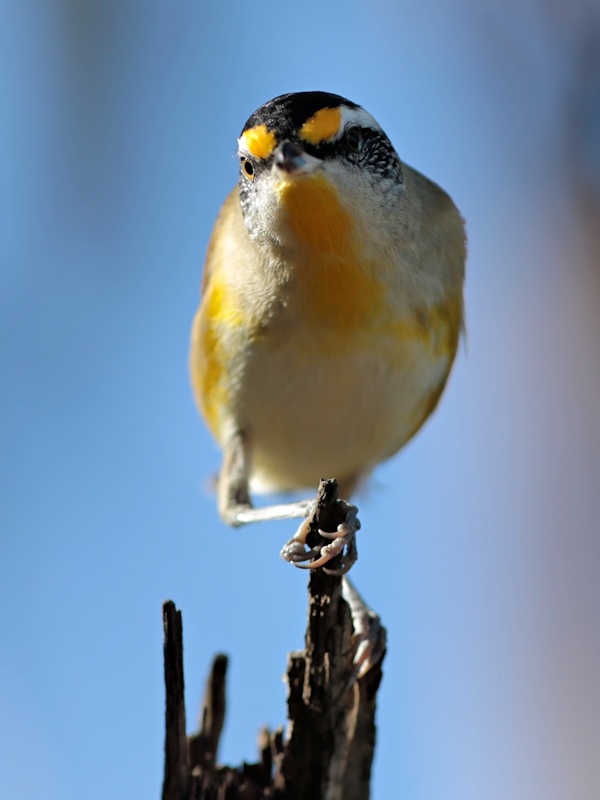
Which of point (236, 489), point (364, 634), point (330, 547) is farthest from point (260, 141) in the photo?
point (364, 634)

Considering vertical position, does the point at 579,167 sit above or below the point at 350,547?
above

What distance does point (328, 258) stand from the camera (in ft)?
11.5

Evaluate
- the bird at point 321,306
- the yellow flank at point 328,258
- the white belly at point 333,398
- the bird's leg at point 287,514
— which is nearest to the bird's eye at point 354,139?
the bird at point 321,306

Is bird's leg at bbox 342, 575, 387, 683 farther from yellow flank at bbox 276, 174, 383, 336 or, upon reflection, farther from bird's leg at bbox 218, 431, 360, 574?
yellow flank at bbox 276, 174, 383, 336

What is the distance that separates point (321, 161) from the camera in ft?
10.7

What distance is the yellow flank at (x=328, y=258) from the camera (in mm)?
3250

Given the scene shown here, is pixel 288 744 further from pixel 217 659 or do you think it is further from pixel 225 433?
pixel 225 433

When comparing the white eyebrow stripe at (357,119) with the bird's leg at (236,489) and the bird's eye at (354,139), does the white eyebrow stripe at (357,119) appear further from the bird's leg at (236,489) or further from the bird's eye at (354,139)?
the bird's leg at (236,489)

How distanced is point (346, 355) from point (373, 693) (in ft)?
3.87

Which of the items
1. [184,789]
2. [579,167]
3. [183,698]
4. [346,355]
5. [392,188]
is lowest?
[184,789]

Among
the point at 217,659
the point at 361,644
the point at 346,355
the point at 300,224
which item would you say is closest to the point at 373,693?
the point at 361,644

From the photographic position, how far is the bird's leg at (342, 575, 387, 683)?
11.6 ft

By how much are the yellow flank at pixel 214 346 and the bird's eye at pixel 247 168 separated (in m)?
0.55

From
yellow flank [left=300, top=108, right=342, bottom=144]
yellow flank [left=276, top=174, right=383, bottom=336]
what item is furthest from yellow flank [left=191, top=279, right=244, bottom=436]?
yellow flank [left=300, top=108, right=342, bottom=144]
